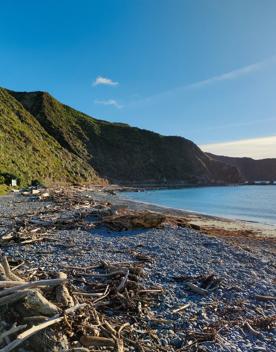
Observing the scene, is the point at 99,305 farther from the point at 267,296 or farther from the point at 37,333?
the point at 267,296

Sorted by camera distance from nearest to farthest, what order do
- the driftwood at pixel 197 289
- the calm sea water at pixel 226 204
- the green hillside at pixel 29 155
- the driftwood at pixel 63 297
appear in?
the driftwood at pixel 63 297
the driftwood at pixel 197 289
the calm sea water at pixel 226 204
the green hillside at pixel 29 155

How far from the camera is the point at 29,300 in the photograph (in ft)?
17.9

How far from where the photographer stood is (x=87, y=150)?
129250 millimetres

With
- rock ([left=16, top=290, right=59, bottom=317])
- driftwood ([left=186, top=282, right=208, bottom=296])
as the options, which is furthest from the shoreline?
rock ([left=16, top=290, right=59, bottom=317])

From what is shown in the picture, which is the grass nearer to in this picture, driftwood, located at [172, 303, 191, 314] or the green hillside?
the green hillside

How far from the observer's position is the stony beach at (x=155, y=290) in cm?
595

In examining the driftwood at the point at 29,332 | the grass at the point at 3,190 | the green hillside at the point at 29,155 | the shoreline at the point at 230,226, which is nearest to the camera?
the driftwood at the point at 29,332

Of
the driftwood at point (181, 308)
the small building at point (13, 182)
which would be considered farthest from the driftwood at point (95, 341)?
the small building at point (13, 182)

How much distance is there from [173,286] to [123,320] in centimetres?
250

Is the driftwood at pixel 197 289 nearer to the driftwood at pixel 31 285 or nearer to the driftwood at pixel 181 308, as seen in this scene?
the driftwood at pixel 181 308

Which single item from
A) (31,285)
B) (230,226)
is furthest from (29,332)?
(230,226)

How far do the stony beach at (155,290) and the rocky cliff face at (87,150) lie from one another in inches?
1935

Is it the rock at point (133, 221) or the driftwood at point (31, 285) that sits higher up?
the driftwood at point (31, 285)

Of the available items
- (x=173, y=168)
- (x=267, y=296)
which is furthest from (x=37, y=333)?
(x=173, y=168)
